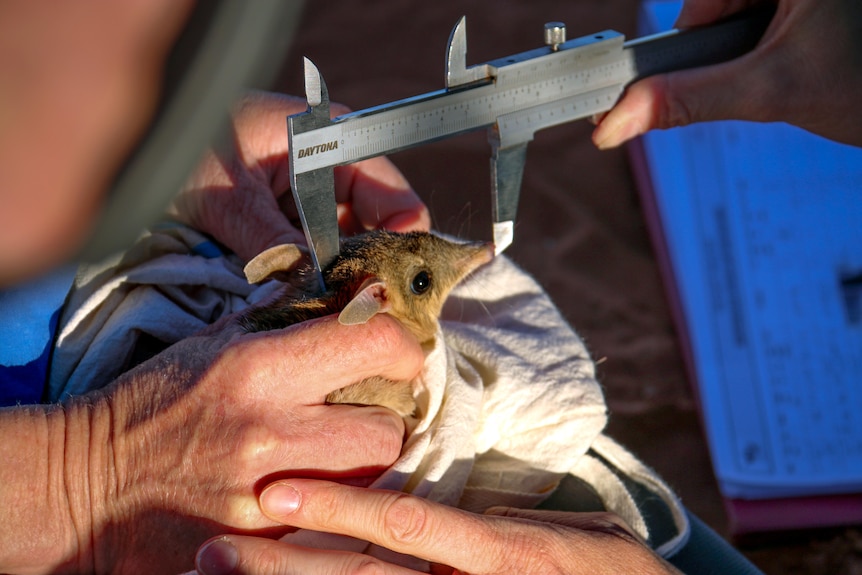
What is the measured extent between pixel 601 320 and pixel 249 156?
7.49 feet

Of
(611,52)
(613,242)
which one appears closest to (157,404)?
(611,52)

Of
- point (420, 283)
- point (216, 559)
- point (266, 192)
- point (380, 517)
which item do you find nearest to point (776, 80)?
point (420, 283)

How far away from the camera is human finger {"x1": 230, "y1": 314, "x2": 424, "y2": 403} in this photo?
165 cm

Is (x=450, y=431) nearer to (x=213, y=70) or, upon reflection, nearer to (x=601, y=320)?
(x=213, y=70)

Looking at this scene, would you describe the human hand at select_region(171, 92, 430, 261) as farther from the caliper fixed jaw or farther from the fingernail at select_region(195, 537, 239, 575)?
the fingernail at select_region(195, 537, 239, 575)

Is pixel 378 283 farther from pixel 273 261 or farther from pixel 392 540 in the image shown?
pixel 392 540

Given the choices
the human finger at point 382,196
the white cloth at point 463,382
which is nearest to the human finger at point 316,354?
Result: the white cloth at point 463,382

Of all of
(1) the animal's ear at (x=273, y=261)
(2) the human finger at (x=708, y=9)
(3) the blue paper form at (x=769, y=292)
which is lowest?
(3) the blue paper form at (x=769, y=292)

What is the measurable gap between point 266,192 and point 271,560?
3.74 feet

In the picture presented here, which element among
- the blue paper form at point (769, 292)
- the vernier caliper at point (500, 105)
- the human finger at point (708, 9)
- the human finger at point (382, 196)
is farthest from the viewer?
the blue paper form at point (769, 292)

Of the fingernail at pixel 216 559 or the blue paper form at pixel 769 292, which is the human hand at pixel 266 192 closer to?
the fingernail at pixel 216 559

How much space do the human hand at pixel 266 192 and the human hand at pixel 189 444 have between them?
1.97 feet

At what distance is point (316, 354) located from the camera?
168 centimetres

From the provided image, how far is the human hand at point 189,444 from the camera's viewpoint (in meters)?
1.62
